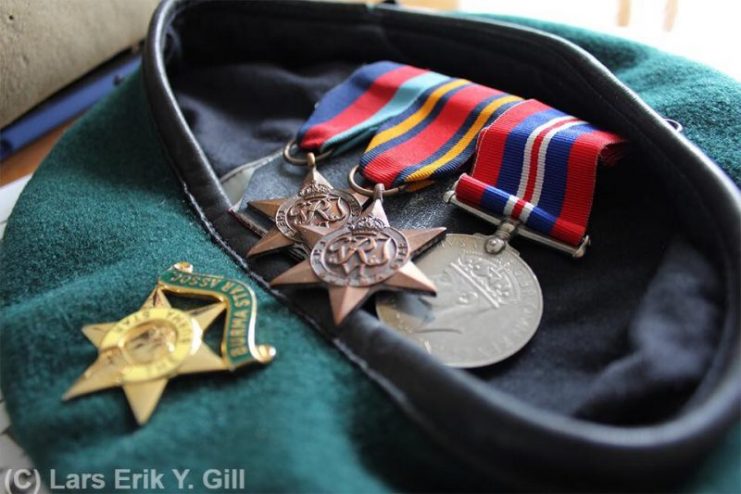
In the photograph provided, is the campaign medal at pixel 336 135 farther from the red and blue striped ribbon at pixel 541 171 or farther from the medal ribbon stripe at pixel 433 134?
the red and blue striped ribbon at pixel 541 171

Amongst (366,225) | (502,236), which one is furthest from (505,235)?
(366,225)

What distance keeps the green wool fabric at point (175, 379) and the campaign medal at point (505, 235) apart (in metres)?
0.09

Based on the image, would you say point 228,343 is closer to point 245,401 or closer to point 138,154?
point 245,401

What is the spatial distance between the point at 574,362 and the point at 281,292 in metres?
0.25

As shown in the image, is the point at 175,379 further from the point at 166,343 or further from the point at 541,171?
the point at 541,171

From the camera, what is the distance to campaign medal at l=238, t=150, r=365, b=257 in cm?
64

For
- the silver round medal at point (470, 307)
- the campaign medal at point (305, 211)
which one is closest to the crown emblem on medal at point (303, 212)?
the campaign medal at point (305, 211)

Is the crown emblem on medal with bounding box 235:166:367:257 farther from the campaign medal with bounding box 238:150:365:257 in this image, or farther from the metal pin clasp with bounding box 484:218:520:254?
the metal pin clasp with bounding box 484:218:520:254

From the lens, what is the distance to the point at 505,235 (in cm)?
62

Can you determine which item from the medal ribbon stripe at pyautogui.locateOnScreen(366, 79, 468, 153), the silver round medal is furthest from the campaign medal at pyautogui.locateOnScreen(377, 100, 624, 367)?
the medal ribbon stripe at pyautogui.locateOnScreen(366, 79, 468, 153)

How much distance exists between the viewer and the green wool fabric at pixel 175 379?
1.56 ft

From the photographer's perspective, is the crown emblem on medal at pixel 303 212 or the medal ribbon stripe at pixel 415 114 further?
the medal ribbon stripe at pixel 415 114

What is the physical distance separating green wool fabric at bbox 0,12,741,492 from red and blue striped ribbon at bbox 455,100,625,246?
0.12m

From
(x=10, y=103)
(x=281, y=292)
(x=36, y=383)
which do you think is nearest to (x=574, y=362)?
(x=281, y=292)
